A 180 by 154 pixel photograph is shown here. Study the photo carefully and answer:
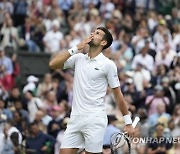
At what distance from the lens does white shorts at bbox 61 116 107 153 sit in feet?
44.3

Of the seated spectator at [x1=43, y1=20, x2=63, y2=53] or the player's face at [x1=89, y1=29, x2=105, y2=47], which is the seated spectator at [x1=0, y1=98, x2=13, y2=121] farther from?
the player's face at [x1=89, y1=29, x2=105, y2=47]

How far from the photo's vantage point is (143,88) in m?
23.3

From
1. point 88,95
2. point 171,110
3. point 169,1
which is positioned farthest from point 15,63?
point 88,95

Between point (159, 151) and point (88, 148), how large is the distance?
4323 mm

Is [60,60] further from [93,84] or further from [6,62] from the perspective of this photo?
[6,62]

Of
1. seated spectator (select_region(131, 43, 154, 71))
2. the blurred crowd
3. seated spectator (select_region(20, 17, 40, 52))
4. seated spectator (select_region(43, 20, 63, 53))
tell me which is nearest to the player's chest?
the blurred crowd

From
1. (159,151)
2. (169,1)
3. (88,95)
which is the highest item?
(169,1)

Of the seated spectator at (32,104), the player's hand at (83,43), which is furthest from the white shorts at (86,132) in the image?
the seated spectator at (32,104)

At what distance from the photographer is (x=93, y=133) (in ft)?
44.4

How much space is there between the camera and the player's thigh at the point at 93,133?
13508mm

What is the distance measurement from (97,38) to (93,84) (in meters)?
0.65

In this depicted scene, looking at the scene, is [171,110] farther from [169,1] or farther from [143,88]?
[169,1]

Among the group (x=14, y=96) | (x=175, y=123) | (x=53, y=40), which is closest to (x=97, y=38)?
(x=175, y=123)

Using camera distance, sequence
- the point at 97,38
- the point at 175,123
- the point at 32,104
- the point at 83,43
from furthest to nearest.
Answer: the point at 32,104
the point at 175,123
the point at 97,38
the point at 83,43
